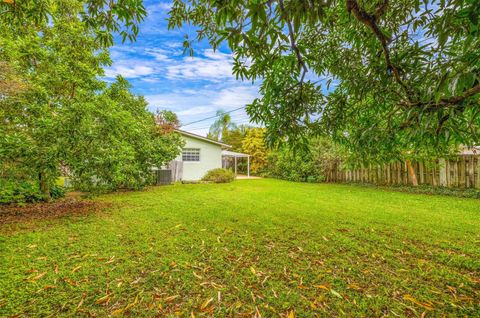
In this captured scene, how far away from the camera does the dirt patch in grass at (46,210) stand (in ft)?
17.7

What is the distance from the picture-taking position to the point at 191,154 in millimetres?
16281

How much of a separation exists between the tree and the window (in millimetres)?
15021

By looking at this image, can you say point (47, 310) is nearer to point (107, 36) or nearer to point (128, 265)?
point (128, 265)

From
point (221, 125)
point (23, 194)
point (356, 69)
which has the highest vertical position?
point (221, 125)

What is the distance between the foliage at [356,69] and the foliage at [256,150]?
1940cm

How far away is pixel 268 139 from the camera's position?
8.87ft

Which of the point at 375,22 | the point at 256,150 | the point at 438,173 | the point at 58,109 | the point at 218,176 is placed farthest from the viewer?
the point at 256,150

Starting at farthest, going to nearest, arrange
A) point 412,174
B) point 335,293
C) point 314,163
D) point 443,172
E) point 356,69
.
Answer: point 314,163 → point 412,174 → point 443,172 → point 356,69 → point 335,293

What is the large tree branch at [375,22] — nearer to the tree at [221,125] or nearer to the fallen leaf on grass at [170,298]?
the fallen leaf on grass at [170,298]

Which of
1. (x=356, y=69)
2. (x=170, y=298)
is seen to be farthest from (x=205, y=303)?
(x=356, y=69)

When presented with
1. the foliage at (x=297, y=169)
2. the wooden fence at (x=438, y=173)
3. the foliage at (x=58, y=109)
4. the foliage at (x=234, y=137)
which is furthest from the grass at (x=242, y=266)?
the foliage at (x=234, y=137)

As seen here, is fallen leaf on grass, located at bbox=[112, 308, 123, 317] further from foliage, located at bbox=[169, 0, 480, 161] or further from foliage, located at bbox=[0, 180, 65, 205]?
foliage, located at bbox=[0, 180, 65, 205]

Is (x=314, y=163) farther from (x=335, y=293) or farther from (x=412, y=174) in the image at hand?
(x=335, y=293)

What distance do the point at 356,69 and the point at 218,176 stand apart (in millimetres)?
12897
